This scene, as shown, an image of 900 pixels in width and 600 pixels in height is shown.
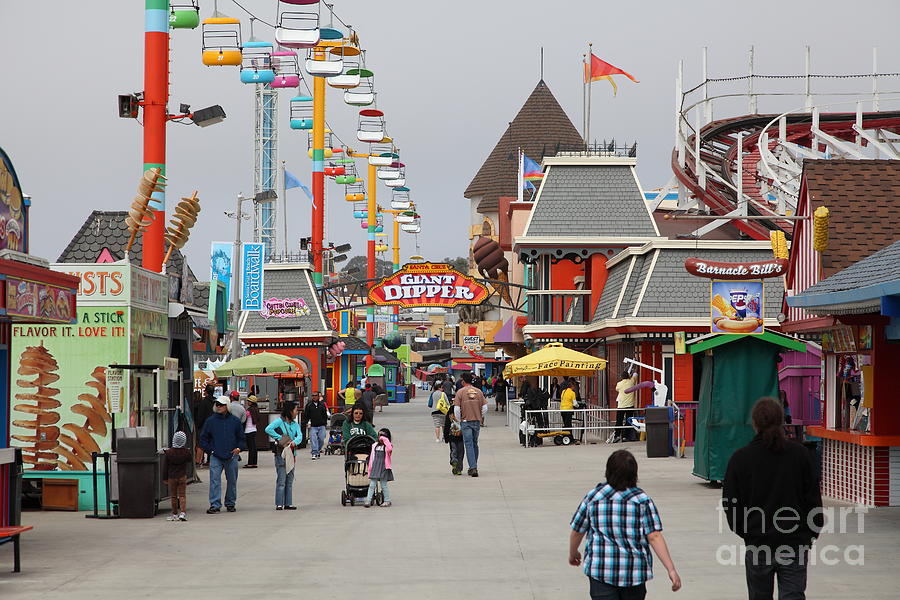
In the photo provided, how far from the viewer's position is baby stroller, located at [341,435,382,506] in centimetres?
1714

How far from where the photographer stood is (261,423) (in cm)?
2998

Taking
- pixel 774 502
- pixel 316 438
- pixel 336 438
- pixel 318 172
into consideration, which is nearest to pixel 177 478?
pixel 774 502

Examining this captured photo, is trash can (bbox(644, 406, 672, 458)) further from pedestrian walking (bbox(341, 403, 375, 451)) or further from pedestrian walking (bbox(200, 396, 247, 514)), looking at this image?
pedestrian walking (bbox(200, 396, 247, 514))

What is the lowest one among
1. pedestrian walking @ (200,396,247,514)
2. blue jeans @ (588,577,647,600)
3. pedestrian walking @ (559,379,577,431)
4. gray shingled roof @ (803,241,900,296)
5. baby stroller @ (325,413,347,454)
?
baby stroller @ (325,413,347,454)

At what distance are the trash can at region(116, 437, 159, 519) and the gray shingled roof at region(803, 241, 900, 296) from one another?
862 centimetres

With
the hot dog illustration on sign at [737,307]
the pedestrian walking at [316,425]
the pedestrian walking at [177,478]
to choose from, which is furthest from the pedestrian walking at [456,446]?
the pedestrian walking at [177,478]

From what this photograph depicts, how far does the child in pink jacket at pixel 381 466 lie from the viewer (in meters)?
17.0

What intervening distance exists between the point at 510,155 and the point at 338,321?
94.7 ft

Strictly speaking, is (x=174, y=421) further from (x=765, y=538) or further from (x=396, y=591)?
(x=765, y=538)

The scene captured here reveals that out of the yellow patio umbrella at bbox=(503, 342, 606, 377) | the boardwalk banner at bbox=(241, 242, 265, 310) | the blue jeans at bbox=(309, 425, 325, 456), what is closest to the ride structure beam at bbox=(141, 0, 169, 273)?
the blue jeans at bbox=(309, 425, 325, 456)

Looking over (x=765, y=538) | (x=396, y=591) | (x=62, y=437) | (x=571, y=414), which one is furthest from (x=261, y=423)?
(x=765, y=538)

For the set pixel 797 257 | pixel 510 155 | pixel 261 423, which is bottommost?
pixel 261 423

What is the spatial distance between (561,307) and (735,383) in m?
20.6

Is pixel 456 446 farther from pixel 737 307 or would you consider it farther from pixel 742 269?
pixel 742 269
